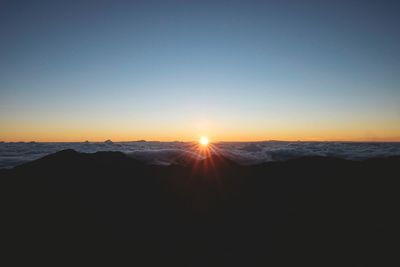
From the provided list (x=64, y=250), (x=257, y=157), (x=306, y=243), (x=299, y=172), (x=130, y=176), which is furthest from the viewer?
(x=257, y=157)

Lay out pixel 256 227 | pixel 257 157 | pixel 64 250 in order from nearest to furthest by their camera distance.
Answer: pixel 64 250 < pixel 256 227 < pixel 257 157

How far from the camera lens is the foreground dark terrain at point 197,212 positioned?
10.1 m

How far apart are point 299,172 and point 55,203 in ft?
37.6

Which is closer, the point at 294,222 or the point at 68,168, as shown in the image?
the point at 294,222

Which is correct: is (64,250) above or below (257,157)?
below

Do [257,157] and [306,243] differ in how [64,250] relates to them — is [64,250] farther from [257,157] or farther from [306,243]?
[257,157]

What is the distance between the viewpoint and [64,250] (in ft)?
32.8

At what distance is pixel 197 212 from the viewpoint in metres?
13.1

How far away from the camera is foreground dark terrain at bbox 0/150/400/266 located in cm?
1013

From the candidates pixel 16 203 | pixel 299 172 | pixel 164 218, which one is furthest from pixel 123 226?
pixel 299 172

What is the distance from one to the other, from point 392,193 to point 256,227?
25.4 ft

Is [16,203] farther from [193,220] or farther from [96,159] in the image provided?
[193,220]

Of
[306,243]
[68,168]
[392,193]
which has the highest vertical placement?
[68,168]

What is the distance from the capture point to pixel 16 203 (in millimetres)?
12422
